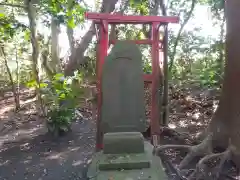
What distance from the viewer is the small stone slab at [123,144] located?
130 inches

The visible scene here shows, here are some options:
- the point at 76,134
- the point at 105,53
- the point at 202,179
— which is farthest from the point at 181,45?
the point at 202,179

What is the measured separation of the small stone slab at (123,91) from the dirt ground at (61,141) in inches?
37.7

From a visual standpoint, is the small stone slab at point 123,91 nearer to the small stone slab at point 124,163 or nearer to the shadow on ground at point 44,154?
the small stone slab at point 124,163

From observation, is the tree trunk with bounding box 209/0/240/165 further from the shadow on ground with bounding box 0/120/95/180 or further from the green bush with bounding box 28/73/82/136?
the green bush with bounding box 28/73/82/136

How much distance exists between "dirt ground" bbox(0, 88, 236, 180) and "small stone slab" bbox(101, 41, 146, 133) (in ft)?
3.14

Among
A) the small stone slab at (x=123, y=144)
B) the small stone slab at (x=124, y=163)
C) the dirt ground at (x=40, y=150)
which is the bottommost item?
the dirt ground at (x=40, y=150)

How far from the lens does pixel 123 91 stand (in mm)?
3953

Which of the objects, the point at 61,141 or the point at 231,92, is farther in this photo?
the point at 61,141

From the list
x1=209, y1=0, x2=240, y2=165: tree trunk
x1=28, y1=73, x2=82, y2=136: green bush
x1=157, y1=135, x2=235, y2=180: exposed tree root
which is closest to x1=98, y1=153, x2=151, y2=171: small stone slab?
x1=157, y1=135, x2=235, y2=180: exposed tree root

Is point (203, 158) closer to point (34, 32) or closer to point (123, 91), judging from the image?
point (123, 91)

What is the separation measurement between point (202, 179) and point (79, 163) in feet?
6.69

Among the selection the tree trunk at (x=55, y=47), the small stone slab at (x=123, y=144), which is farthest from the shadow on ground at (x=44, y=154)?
the tree trunk at (x=55, y=47)

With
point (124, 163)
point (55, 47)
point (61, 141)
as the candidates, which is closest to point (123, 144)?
point (124, 163)

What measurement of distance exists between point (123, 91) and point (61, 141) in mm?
2640
